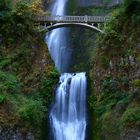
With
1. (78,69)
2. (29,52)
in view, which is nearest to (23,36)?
(29,52)

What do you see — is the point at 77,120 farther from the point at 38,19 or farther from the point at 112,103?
the point at 38,19

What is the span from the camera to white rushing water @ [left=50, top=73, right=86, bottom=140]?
34.9 m

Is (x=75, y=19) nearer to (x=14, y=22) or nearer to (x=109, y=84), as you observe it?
(x=14, y=22)

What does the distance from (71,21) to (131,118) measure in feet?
47.7

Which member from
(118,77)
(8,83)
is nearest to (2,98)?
(8,83)

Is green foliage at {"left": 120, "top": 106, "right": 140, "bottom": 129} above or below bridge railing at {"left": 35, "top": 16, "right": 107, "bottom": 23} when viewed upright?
below

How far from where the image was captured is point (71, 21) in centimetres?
4200

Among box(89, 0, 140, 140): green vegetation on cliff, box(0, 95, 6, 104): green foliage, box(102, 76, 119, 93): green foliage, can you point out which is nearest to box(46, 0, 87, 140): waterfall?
box(89, 0, 140, 140): green vegetation on cliff

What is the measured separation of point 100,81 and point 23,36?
833cm

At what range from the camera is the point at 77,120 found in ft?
117

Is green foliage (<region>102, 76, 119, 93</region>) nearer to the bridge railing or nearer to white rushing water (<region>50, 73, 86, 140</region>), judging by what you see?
white rushing water (<region>50, 73, 86, 140</region>)

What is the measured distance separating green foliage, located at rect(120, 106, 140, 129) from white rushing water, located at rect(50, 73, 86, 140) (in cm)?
479

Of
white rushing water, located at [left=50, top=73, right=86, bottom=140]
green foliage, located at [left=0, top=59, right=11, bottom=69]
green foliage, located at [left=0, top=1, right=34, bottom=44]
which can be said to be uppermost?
green foliage, located at [left=0, top=1, right=34, bottom=44]

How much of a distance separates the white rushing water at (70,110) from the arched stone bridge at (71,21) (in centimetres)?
566
